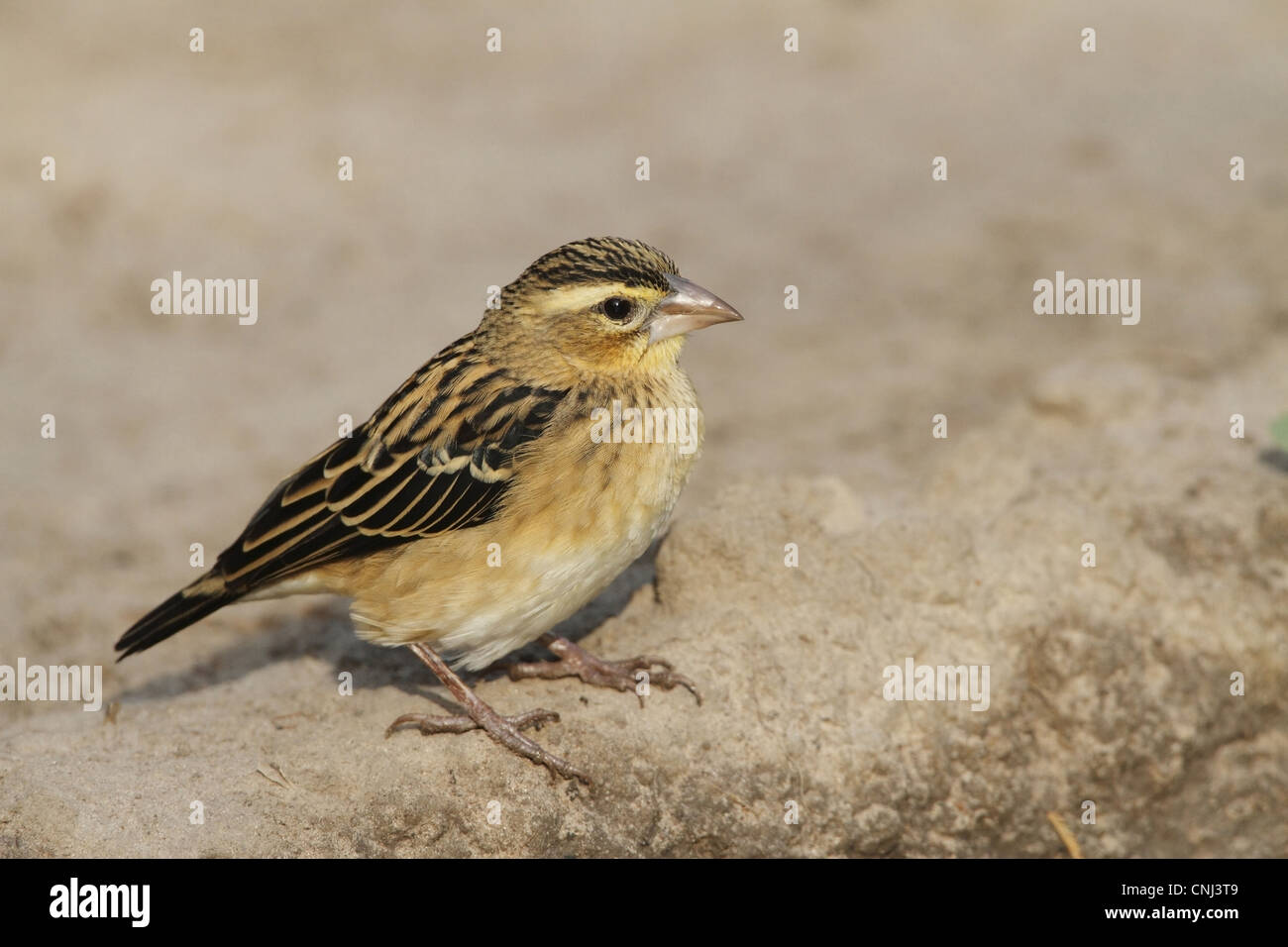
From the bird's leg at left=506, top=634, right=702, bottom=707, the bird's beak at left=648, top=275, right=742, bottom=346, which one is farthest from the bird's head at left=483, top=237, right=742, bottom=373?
the bird's leg at left=506, top=634, right=702, bottom=707

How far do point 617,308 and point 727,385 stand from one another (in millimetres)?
4394

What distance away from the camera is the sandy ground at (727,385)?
6.00 metres

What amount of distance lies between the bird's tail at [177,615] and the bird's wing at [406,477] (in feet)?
0.26

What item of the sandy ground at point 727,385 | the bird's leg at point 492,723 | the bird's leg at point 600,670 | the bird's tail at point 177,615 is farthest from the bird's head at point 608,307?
the bird's tail at point 177,615

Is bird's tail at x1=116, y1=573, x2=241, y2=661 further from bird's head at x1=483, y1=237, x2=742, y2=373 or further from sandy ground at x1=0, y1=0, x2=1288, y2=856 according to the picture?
bird's head at x1=483, y1=237, x2=742, y2=373

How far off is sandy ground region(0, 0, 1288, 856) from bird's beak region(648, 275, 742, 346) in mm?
1149

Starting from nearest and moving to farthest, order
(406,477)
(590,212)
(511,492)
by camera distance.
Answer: (511,492), (406,477), (590,212)

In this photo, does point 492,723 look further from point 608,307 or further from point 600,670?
point 608,307

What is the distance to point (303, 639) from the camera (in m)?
7.59

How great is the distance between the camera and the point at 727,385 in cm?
1037

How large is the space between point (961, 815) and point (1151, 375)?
385 centimetres

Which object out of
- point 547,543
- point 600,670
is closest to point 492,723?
point 600,670

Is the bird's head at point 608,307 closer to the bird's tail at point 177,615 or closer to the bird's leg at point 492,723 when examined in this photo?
the bird's leg at point 492,723
